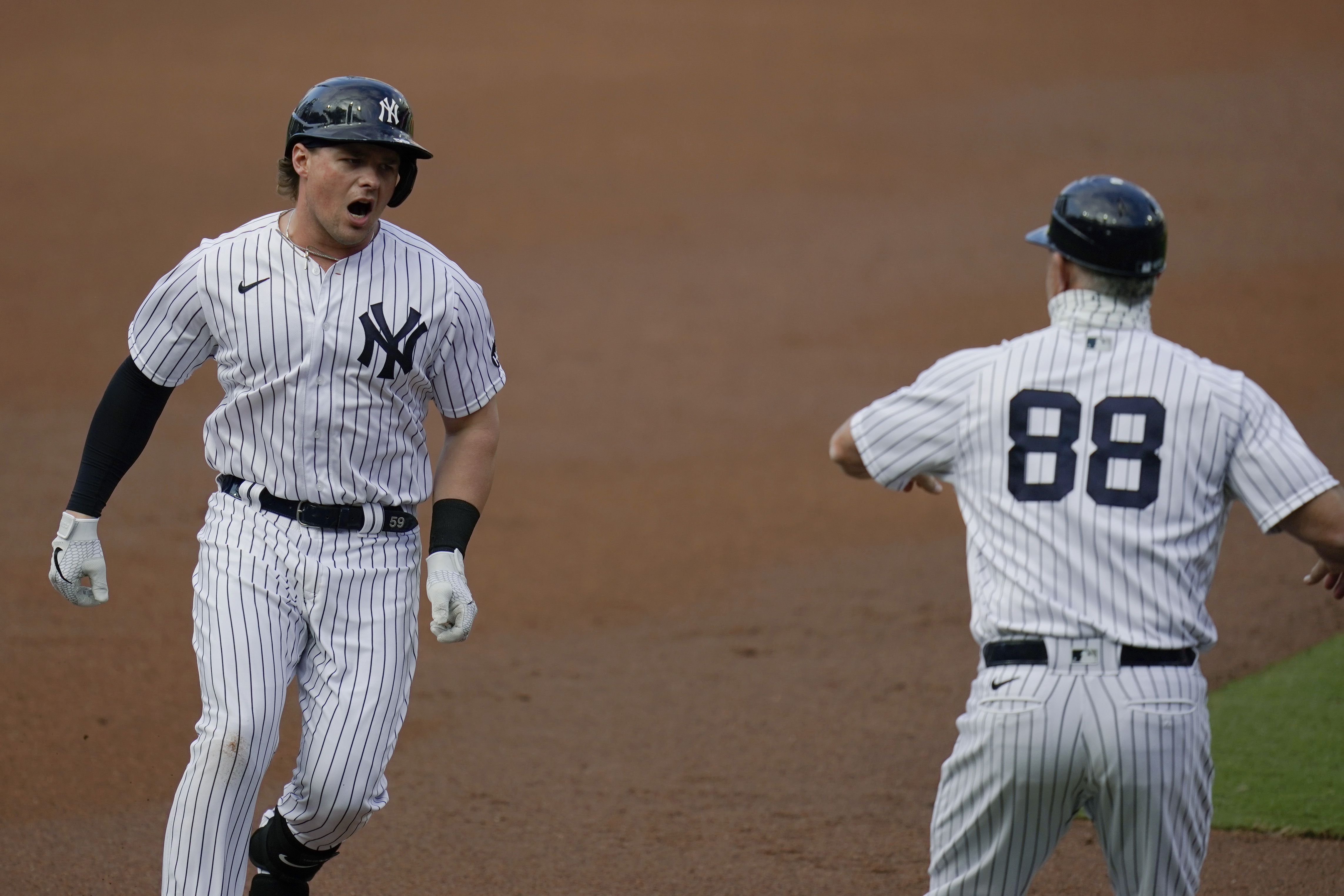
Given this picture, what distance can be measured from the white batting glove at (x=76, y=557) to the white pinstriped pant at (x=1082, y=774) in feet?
6.60

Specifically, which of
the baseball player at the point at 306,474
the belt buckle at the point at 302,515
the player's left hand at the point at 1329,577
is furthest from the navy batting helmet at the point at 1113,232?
the belt buckle at the point at 302,515

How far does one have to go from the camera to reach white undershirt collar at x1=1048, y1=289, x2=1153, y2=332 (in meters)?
2.54

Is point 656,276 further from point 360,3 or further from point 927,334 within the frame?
point 360,3

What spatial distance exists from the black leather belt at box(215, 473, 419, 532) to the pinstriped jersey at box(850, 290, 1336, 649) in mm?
1330

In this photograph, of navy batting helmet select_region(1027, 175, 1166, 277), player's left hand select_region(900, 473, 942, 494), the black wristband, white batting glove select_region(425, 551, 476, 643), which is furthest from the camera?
the black wristband

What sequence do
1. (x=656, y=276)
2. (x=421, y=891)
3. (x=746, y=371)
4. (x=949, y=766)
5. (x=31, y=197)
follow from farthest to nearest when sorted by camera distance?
(x=31, y=197) < (x=656, y=276) < (x=746, y=371) < (x=421, y=891) < (x=949, y=766)

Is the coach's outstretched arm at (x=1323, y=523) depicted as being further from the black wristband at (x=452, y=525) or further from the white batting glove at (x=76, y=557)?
the white batting glove at (x=76, y=557)

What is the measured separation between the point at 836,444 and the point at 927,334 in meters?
9.91

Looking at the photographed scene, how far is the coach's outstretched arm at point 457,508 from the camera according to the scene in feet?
10.8

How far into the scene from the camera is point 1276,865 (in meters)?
4.41

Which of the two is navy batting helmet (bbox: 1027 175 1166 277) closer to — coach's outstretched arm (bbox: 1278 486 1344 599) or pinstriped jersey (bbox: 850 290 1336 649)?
pinstriped jersey (bbox: 850 290 1336 649)

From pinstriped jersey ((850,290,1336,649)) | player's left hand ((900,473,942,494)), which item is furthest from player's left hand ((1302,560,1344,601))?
player's left hand ((900,473,942,494))

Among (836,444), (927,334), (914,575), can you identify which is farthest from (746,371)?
(836,444)

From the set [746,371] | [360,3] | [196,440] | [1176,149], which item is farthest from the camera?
[360,3]
